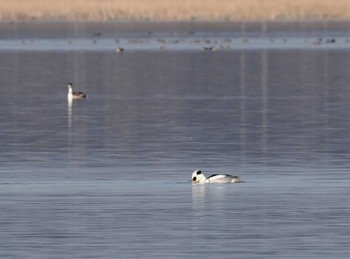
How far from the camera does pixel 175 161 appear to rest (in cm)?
2081

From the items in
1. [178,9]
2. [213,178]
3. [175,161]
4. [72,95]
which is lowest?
[213,178]

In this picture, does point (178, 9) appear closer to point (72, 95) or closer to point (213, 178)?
point (72, 95)

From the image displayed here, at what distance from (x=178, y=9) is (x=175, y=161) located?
5690 centimetres

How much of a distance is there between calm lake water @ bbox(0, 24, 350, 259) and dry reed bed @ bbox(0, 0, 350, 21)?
2972cm

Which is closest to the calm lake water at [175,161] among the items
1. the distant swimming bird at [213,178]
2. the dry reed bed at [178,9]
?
the distant swimming bird at [213,178]

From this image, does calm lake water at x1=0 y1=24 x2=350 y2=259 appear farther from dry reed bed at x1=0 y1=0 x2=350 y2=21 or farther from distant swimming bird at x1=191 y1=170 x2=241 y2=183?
dry reed bed at x1=0 y1=0 x2=350 y2=21

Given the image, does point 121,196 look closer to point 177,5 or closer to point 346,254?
point 346,254

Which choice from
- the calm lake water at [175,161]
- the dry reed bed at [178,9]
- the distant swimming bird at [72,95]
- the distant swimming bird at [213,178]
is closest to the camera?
the calm lake water at [175,161]

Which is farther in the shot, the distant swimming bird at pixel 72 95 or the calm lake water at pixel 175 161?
the distant swimming bird at pixel 72 95

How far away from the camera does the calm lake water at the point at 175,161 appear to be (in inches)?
554

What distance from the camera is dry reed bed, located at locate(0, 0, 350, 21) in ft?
251

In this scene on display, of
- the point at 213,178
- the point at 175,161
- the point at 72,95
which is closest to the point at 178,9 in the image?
the point at 72,95

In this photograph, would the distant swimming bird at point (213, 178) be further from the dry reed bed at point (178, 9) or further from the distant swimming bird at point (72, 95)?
the dry reed bed at point (178, 9)

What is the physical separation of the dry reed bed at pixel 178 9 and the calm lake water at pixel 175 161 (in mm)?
29718
